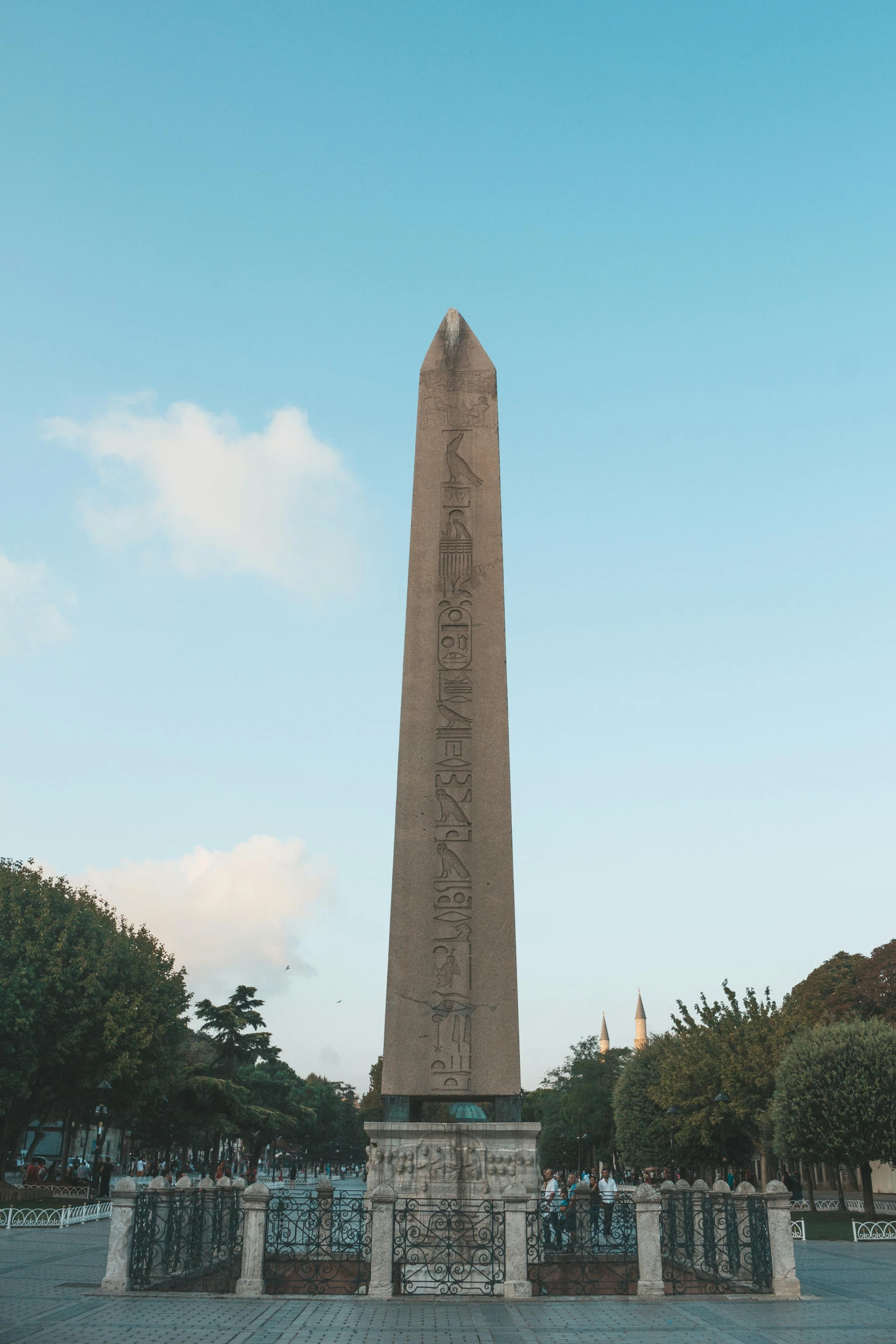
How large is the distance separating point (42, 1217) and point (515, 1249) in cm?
1532

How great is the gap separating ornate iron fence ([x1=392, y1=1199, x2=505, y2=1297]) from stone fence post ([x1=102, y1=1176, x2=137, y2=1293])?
2.70 meters

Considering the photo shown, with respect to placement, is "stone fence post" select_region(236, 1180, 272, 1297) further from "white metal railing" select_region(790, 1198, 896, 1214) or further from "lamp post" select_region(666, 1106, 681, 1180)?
"lamp post" select_region(666, 1106, 681, 1180)

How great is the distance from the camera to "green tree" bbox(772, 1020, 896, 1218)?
24.0 meters

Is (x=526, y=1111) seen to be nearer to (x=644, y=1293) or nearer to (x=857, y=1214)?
(x=857, y=1214)

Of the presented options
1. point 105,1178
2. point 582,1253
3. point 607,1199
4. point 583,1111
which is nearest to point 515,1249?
point 582,1253

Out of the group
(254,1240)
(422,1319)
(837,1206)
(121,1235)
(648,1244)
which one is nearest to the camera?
(422,1319)

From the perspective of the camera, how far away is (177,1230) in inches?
478

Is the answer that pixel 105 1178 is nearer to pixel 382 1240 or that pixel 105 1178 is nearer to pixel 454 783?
pixel 382 1240

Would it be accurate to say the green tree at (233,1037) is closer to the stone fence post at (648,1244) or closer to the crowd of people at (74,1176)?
the crowd of people at (74,1176)

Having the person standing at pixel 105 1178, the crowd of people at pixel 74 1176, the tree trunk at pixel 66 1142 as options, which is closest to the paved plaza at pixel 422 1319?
the person standing at pixel 105 1178

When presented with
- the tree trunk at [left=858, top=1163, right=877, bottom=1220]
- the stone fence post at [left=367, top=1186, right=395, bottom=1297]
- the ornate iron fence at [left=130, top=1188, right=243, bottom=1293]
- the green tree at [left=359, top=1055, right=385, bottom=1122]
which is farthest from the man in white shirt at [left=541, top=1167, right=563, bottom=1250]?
the green tree at [left=359, top=1055, right=385, bottom=1122]

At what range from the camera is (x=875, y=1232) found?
2194 cm

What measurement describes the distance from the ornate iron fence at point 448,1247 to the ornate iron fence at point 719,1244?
1839 millimetres

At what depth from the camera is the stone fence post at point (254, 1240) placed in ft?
35.6
